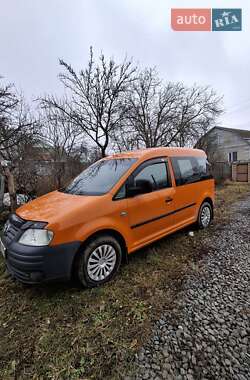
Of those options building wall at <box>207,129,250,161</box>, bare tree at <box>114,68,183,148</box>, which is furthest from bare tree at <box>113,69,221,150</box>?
building wall at <box>207,129,250,161</box>

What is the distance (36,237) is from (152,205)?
186 cm

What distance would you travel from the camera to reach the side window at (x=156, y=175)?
3330 millimetres

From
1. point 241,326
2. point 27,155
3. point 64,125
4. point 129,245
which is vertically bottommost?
point 241,326

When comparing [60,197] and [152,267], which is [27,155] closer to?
[60,197]

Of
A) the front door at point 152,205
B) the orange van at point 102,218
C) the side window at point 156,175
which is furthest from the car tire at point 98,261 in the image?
the side window at point 156,175

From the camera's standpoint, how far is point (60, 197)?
3.08 m

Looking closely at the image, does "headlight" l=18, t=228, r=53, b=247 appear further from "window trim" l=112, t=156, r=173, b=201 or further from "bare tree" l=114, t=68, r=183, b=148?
"bare tree" l=114, t=68, r=183, b=148

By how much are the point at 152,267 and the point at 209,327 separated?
4.12ft

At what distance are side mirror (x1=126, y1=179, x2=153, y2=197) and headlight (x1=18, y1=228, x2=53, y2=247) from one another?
4.26 ft

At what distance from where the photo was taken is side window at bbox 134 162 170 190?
3.33 metres

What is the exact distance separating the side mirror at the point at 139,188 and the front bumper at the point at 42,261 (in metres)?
1.12

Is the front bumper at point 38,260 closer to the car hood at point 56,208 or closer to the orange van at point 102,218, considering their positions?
the orange van at point 102,218

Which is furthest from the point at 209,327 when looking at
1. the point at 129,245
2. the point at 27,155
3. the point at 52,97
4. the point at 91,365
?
the point at 52,97

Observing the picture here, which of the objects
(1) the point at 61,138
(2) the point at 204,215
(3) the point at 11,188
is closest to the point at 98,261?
(2) the point at 204,215
